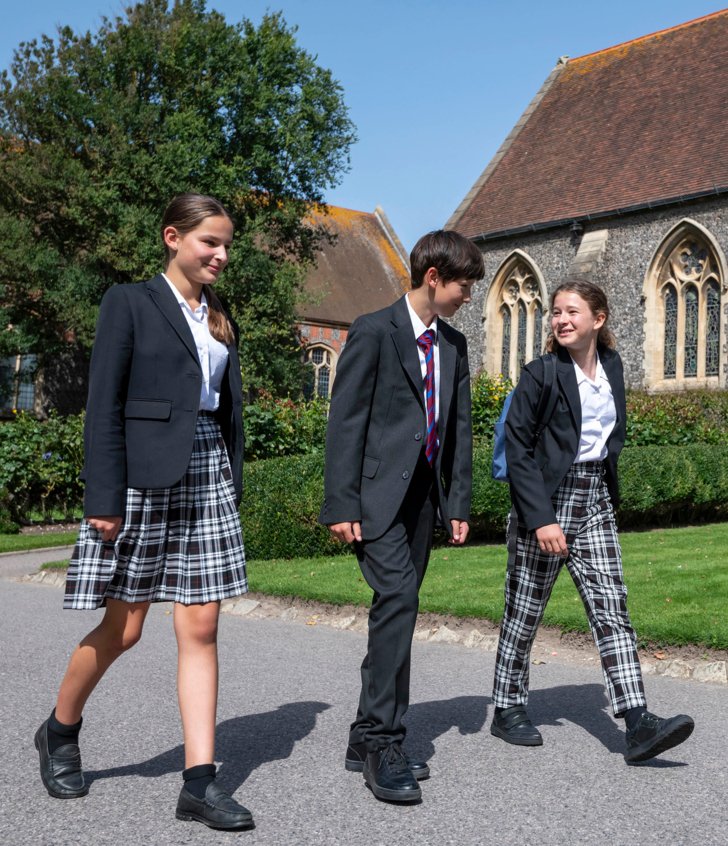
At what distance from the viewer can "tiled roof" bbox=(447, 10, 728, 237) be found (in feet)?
79.8

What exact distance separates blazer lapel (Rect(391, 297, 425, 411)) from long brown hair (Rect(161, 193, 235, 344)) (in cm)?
64

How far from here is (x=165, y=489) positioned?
3506 millimetres

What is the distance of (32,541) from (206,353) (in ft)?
37.3

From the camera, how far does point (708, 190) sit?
888 inches

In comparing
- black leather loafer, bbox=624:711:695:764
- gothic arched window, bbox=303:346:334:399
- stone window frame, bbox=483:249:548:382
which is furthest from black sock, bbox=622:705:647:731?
gothic arched window, bbox=303:346:334:399

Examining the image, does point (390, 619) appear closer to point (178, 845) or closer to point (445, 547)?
point (178, 845)

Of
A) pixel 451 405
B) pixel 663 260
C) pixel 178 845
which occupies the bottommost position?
pixel 178 845

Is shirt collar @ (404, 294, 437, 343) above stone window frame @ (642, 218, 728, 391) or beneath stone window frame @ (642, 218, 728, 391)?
beneath

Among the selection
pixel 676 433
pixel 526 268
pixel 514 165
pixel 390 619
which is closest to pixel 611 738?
pixel 390 619

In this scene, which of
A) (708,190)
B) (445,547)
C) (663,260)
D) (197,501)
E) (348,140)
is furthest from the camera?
(348,140)

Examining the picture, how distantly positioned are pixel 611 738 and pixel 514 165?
2636cm

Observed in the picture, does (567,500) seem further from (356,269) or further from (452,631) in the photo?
(356,269)

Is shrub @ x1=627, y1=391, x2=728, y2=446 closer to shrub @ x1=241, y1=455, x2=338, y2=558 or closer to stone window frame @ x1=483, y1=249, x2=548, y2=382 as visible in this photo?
shrub @ x1=241, y1=455, x2=338, y2=558

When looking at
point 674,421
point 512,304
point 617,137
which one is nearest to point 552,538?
point 674,421
